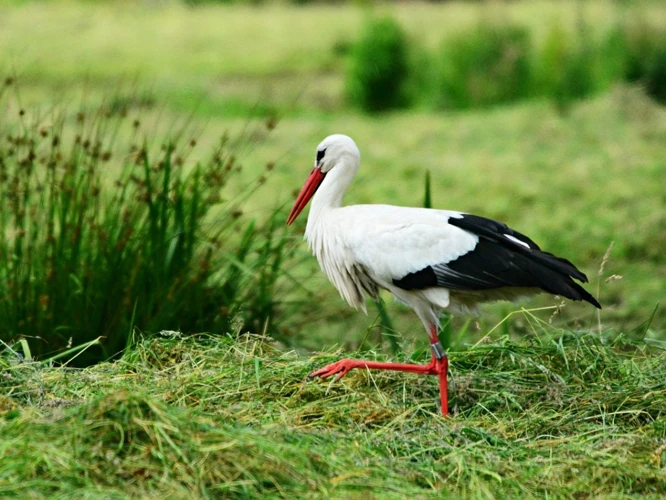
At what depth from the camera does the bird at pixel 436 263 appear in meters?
3.12

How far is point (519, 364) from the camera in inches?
132

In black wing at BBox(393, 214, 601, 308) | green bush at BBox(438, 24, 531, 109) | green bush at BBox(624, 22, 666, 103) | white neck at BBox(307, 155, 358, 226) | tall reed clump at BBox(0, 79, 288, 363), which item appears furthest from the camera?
green bush at BBox(438, 24, 531, 109)

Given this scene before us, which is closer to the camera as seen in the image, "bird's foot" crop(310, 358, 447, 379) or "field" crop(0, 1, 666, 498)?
"field" crop(0, 1, 666, 498)

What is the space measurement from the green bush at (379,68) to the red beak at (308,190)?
5113mm

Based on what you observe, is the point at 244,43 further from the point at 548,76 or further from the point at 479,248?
the point at 479,248

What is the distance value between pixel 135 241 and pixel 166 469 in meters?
A: 1.55

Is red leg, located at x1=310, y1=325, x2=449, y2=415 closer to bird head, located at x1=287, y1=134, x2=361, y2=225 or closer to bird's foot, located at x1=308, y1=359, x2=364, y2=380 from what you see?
bird's foot, located at x1=308, y1=359, x2=364, y2=380

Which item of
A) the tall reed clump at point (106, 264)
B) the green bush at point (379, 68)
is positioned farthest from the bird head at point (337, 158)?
the green bush at point (379, 68)

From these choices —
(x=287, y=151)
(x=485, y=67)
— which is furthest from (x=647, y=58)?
(x=287, y=151)

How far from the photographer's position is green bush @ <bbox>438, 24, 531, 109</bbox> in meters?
8.56

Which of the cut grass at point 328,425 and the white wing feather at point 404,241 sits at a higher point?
the white wing feather at point 404,241

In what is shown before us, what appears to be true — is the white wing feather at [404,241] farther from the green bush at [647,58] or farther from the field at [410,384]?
the green bush at [647,58]

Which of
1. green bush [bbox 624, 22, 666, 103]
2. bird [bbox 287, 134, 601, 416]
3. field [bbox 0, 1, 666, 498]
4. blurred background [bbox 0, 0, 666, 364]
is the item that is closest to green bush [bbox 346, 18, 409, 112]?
blurred background [bbox 0, 0, 666, 364]

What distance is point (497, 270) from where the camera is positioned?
3.12 meters
